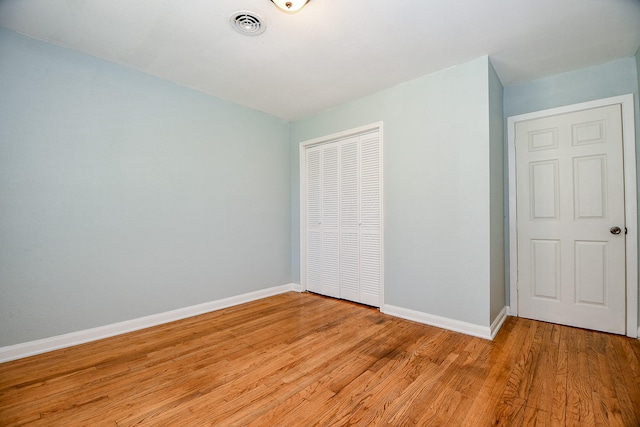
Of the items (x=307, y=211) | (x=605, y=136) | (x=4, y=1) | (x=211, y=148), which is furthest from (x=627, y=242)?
(x=4, y=1)

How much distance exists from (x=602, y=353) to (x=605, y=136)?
1.87 m

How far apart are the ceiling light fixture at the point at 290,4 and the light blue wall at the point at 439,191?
1.56 metres

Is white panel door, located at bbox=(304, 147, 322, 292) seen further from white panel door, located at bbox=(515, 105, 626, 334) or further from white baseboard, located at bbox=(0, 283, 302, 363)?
white panel door, located at bbox=(515, 105, 626, 334)

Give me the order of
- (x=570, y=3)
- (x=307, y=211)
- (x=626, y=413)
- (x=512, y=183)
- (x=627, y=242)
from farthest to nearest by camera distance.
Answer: (x=307, y=211), (x=512, y=183), (x=627, y=242), (x=570, y=3), (x=626, y=413)

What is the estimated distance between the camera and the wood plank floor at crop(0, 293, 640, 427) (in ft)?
5.02

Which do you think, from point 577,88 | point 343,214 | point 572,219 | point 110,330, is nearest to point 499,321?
point 572,219

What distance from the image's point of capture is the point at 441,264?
277cm

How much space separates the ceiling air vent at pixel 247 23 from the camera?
6.62 feet

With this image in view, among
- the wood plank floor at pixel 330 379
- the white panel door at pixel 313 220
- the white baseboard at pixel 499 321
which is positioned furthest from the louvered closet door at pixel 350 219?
the white baseboard at pixel 499 321

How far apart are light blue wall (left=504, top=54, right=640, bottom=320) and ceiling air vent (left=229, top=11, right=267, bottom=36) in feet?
8.75

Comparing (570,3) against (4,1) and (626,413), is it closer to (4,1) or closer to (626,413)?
(626,413)

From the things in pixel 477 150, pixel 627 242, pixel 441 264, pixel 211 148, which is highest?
pixel 211 148

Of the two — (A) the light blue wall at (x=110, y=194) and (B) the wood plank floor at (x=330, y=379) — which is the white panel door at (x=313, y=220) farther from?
(B) the wood plank floor at (x=330, y=379)

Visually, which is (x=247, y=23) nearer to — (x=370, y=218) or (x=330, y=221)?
(x=370, y=218)
